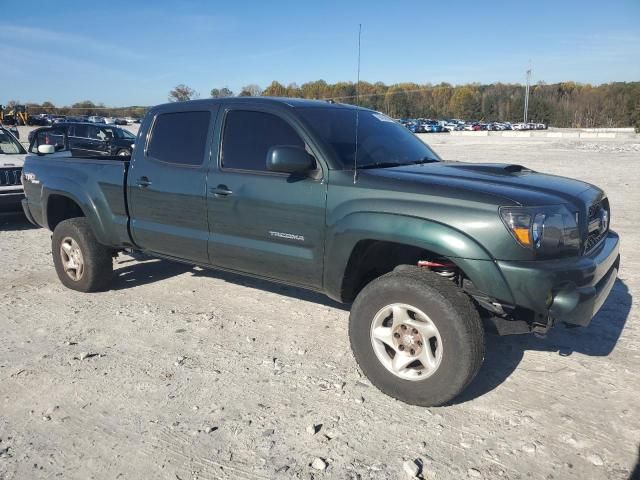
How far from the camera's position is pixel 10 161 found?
28.5 ft

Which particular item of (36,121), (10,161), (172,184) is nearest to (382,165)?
(172,184)

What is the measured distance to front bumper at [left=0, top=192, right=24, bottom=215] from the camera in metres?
8.40

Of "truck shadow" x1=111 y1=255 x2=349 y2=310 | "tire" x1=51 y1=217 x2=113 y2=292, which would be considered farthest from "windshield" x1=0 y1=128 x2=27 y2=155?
"tire" x1=51 y1=217 x2=113 y2=292

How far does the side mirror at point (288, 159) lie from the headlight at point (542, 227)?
1.32 m

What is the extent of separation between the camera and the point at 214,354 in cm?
402

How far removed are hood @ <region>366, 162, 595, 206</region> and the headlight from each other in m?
0.06

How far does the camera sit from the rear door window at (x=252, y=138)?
3.98 metres

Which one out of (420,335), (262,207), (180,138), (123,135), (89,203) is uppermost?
(123,135)

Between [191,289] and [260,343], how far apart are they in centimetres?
165

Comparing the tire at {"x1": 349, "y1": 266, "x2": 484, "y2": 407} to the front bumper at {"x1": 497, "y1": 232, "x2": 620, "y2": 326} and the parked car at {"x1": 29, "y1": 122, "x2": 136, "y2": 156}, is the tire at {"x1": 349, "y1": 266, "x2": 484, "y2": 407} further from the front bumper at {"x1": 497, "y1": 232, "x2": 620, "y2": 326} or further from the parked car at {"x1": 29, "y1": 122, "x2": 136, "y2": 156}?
the parked car at {"x1": 29, "y1": 122, "x2": 136, "y2": 156}

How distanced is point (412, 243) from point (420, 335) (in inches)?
22.6

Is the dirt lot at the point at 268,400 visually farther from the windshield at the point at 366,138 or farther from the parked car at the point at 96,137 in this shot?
the parked car at the point at 96,137

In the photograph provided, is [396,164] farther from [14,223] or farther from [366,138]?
[14,223]

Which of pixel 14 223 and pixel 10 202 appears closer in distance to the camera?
pixel 10 202
